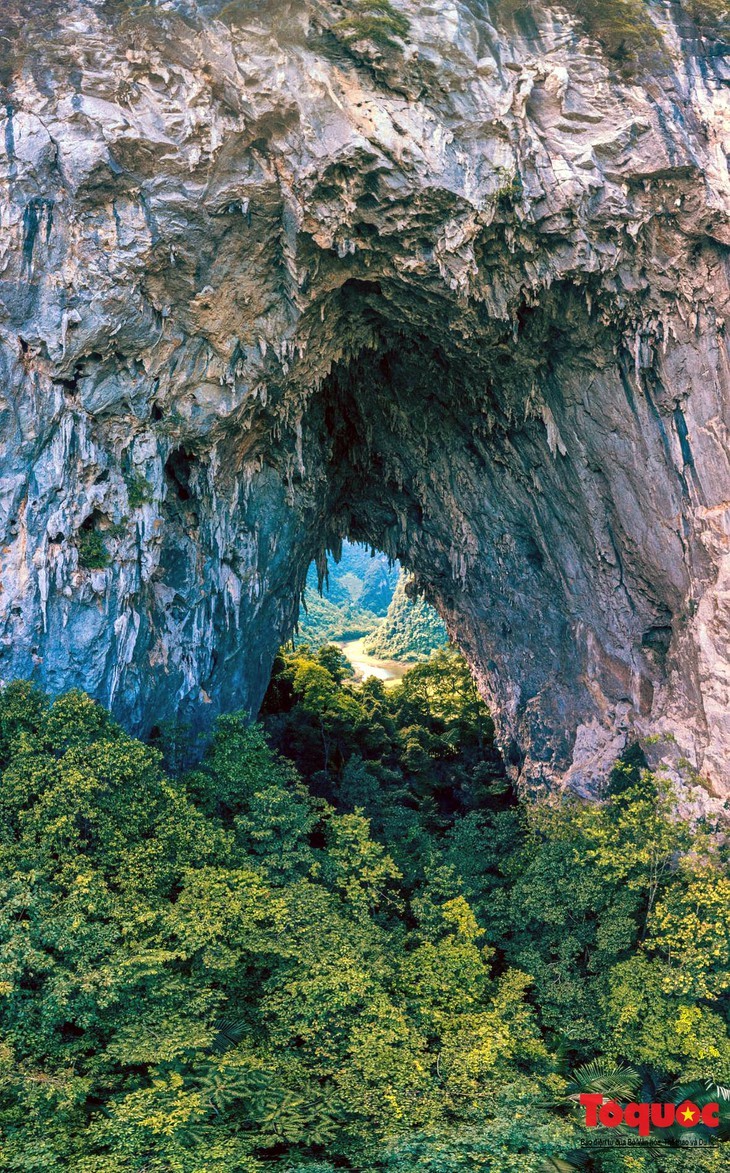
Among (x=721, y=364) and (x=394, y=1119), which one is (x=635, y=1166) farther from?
(x=721, y=364)

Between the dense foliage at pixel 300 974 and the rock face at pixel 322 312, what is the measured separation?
7.80 ft

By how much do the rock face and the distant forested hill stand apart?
2446 cm

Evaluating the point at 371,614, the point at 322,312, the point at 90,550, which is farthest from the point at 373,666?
the point at 90,550

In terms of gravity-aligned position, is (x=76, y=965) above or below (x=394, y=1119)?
above

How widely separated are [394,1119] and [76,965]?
448 cm

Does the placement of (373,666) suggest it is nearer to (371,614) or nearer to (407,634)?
(407,634)

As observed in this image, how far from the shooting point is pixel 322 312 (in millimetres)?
16750

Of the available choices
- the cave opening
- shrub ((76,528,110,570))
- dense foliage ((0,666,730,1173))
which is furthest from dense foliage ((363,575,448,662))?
shrub ((76,528,110,570))

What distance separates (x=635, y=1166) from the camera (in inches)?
485

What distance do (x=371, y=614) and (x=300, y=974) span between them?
53033 millimetres

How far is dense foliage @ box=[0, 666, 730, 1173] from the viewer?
10383 millimetres

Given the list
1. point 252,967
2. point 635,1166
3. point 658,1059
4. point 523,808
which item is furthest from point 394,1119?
point 523,808

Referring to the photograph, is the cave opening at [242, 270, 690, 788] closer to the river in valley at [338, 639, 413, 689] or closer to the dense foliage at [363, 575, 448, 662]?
the river in valley at [338, 639, 413, 689]

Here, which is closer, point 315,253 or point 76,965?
point 76,965
